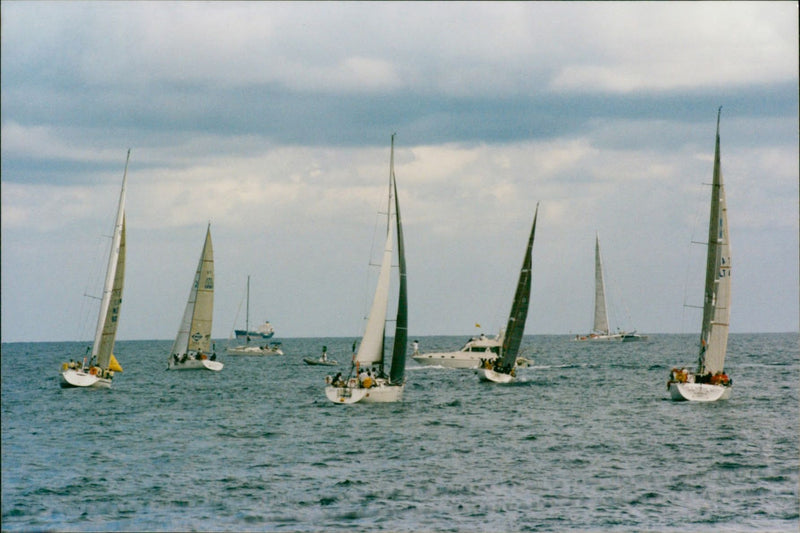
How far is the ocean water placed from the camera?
2800cm

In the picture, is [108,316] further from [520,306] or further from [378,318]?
[520,306]

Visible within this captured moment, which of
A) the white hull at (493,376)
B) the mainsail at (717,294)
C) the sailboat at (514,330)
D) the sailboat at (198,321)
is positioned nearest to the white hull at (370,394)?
the mainsail at (717,294)

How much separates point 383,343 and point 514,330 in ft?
70.8

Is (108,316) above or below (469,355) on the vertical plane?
above

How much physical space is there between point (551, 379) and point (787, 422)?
40326mm

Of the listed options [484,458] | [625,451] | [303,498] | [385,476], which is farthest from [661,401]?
[303,498]

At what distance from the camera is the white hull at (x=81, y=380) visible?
71062 millimetres

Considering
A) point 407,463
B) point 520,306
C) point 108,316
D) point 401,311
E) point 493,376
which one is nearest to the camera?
point 407,463

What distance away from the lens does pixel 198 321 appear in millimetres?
102938

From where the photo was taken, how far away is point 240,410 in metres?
61.9

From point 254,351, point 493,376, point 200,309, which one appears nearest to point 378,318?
point 493,376

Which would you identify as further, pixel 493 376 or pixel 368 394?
pixel 493 376

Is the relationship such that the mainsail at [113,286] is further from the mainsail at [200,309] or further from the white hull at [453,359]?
the white hull at [453,359]

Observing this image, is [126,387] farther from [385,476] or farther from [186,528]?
[186,528]
